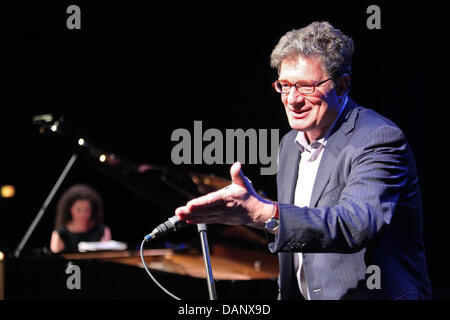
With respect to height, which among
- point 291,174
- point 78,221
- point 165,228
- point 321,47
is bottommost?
point 78,221

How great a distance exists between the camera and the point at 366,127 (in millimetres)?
1890

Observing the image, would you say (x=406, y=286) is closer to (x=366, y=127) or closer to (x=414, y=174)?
(x=414, y=174)

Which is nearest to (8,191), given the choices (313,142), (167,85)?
(167,85)

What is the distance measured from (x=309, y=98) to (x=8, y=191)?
5.14 metres

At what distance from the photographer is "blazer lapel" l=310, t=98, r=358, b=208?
6.27ft

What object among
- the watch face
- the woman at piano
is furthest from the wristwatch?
the woman at piano

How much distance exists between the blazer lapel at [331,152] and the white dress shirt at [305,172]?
2.8 inches

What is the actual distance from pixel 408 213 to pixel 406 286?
257 millimetres

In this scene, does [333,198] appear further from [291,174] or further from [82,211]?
[82,211]

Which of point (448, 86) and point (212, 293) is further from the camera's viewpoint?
point (448, 86)

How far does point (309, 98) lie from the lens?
6.56ft

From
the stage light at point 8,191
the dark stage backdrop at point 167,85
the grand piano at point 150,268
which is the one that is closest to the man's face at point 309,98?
the grand piano at point 150,268
